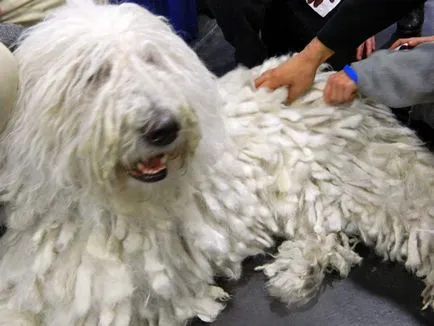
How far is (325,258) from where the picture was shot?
4.72 ft

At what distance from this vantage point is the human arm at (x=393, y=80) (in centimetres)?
146

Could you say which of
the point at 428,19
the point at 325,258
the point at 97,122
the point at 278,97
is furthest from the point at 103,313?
the point at 428,19

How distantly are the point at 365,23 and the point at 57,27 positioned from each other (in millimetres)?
739

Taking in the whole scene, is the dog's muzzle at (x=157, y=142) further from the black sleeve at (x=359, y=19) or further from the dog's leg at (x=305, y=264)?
the black sleeve at (x=359, y=19)

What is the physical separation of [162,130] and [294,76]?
0.53 metres

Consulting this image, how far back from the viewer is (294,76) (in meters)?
1.50

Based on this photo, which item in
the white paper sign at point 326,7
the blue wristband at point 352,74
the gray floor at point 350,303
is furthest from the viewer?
the white paper sign at point 326,7

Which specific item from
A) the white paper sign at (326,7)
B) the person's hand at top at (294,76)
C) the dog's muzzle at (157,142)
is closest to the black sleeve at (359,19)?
the person's hand at top at (294,76)

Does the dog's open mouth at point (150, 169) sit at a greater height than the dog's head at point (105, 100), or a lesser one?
lesser

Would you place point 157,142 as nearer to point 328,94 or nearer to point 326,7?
point 328,94

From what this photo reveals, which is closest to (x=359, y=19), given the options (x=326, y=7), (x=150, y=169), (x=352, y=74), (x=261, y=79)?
(x=352, y=74)

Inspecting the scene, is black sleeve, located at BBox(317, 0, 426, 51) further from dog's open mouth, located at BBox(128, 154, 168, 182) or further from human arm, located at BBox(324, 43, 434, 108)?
dog's open mouth, located at BBox(128, 154, 168, 182)

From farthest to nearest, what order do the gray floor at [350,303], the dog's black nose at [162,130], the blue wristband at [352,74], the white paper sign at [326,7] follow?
the white paper sign at [326,7]
the blue wristband at [352,74]
the gray floor at [350,303]
the dog's black nose at [162,130]

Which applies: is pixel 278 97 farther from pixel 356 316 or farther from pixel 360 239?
pixel 356 316
